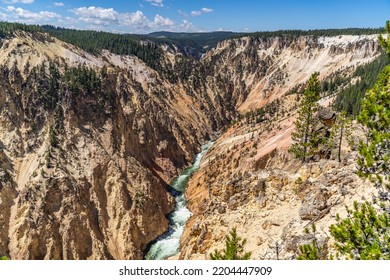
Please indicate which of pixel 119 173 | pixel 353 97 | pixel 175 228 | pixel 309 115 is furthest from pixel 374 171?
pixel 353 97

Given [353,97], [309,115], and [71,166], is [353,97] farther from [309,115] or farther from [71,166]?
[71,166]

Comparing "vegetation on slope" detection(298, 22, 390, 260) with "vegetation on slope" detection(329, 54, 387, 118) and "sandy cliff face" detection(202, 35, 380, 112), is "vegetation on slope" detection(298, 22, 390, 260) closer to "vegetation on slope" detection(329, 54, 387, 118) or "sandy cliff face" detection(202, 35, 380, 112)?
"vegetation on slope" detection(329, 54, 387, 118)

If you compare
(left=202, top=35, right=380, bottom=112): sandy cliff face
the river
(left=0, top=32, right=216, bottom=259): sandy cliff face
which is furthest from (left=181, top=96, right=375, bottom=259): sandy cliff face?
(left=202, top=35, right=380, bottom=112): sandy cliff face

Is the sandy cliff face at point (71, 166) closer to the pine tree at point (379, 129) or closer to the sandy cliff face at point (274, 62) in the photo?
the pine tree at point (379, 129)

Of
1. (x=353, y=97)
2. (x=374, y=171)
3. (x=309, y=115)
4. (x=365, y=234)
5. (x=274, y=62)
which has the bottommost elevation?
(x=365, y=234)

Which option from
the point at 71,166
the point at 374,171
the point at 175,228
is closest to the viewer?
the point at 374,171

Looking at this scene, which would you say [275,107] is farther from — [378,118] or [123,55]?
[378,118]
